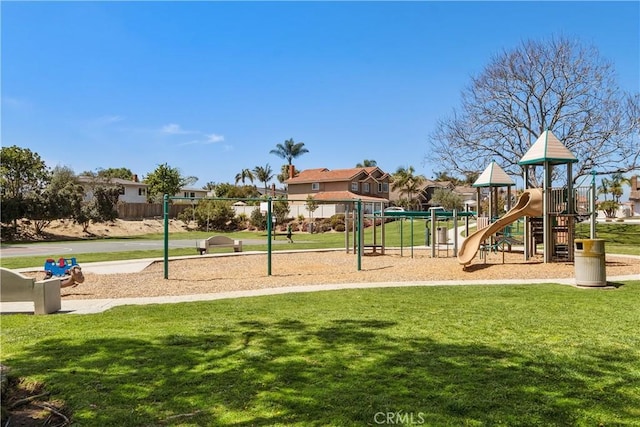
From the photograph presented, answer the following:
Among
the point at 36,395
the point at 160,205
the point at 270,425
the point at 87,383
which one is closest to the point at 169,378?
the point at 87,383

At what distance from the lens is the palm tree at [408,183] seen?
244 feet

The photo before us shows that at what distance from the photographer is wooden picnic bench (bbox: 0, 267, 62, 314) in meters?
8.76

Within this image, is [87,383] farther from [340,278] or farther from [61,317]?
[340,278]

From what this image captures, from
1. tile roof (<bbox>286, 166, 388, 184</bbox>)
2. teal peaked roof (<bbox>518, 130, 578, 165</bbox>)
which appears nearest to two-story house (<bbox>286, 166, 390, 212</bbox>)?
tile roof (<bbox>286, 166, 388, 184</bbox>)

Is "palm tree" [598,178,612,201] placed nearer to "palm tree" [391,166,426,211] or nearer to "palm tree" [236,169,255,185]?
"palm tree" [391,166,426,211]

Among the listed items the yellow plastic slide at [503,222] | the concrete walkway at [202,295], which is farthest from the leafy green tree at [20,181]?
the yellow plastic slide at [503,222]

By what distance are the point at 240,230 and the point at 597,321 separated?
46691 millimetres

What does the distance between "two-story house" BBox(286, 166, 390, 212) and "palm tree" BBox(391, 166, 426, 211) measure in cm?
789

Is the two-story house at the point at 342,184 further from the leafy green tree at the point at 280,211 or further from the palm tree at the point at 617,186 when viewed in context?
the palm tree at the point at 617,186

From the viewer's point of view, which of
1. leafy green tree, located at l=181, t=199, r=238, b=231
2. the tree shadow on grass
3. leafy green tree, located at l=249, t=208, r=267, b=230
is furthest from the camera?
leafy green tree, located at l=249, t=208, r=267, b=230

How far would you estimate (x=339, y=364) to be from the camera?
5320 mm

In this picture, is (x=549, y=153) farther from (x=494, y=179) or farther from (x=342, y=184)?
(x=342, y=184)

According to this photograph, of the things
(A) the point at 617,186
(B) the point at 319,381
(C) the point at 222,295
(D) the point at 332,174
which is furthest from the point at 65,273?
(A) the point at 617,186

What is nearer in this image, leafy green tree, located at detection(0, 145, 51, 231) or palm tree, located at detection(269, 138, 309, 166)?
leafy green tree, located at detection(0, 145, 51, 231)
